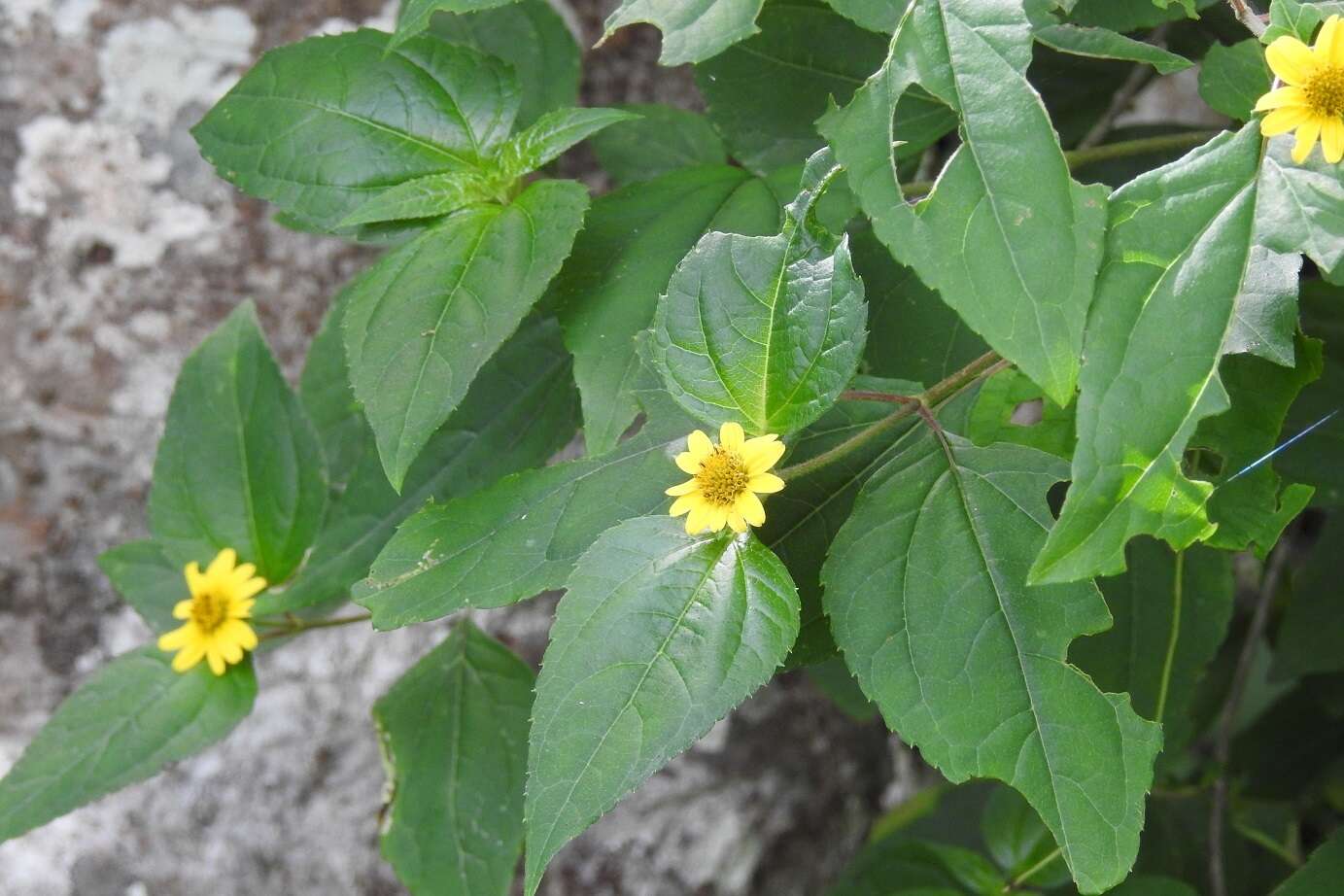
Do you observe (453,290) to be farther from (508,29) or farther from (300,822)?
(300,822)

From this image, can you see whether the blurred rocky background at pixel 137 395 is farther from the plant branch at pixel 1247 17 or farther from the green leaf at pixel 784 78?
the plant branch at pixel 1247 17

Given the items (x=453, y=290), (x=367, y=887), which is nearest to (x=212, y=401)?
(x=453, y=290)

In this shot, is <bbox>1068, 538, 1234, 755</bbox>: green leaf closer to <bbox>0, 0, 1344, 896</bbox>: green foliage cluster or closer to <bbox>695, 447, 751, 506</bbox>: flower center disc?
<bbox>0, 0, 1344, 896</bbox>: green foliage cluster

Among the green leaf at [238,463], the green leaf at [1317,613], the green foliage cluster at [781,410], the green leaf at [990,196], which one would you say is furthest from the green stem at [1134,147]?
the green leaf at [238,463]

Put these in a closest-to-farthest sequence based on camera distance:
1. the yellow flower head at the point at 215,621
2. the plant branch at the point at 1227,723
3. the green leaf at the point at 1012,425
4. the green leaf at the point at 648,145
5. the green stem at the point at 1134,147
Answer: the green leaf at the point at 1012,425, the green stem at the point at 1134,147, the yellow flower head at the point at 215,621, the green leaf at the point at 648,145, the plant branch at the point at 1227,723

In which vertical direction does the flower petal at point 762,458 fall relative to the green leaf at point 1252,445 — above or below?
above

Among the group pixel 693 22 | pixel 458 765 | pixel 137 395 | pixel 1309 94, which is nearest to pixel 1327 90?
pixel 1309 94
